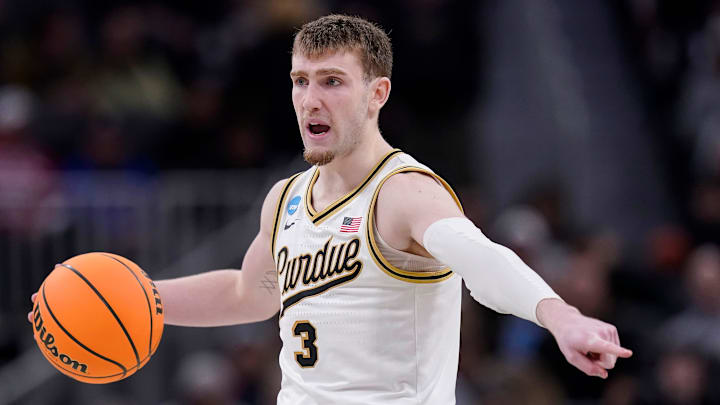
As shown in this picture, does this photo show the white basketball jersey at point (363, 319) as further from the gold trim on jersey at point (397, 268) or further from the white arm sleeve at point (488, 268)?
the white arm sleeve at point (488, 268)

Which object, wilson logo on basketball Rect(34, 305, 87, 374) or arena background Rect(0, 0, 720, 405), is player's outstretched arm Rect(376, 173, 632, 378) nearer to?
wilson logo on basketball Rect(34, 305, 87, 374)

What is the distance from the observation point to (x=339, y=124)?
16.4 ft

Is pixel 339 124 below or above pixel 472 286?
above

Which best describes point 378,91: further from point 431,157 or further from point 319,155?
point 431,157

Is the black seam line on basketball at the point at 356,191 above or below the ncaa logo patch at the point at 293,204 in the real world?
above

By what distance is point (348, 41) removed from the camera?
5004 mm

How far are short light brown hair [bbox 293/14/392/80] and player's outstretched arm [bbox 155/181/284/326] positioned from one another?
0.92m

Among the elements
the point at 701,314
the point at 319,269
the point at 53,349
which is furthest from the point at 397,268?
the point at 701,314

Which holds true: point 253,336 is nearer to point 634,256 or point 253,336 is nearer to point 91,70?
point 91,70

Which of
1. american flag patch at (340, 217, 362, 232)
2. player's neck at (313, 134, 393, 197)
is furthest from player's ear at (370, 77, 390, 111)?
american flag patch at (340, 217, 362, 232)

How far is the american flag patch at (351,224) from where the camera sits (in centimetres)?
491

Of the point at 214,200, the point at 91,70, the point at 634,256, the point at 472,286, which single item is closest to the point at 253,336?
the point at 214,200

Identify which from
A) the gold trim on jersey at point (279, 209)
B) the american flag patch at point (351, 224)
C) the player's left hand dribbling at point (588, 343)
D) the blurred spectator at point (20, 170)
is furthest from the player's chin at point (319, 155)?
the blurred spectator at point (20, 170)

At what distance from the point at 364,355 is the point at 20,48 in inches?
354
